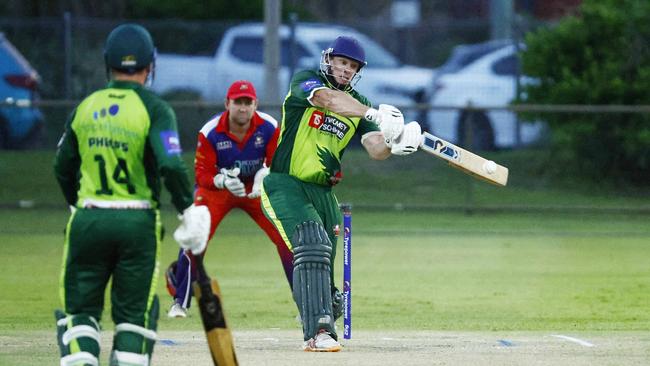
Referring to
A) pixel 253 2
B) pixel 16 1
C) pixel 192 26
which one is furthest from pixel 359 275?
pixel 16 1

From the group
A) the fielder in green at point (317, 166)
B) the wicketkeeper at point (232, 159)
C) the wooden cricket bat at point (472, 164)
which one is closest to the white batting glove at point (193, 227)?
the wooden cricket bat at point (472, 164)

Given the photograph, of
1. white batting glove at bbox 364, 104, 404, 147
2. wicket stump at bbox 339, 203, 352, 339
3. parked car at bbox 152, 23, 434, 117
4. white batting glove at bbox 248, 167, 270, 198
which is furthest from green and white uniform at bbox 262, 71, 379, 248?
parked car at bbox 152, 23, 434, 117

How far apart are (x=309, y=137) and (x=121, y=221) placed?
8.67 ft

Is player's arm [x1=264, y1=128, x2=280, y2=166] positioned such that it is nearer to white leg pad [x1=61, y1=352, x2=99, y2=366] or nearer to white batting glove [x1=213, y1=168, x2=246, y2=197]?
white batting glove [x1=213, y1=168, x2=246, y2=197]

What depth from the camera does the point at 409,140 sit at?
8.48 m

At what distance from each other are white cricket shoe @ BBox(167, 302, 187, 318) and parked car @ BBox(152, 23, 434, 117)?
11.9m

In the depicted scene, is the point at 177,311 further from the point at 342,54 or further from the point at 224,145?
the point at 342,54

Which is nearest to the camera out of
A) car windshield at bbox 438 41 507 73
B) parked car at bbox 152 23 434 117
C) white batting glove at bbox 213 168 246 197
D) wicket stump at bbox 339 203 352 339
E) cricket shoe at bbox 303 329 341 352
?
cricket shoe at bbox 303 329 341 352

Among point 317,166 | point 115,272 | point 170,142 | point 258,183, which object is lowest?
point 115,272

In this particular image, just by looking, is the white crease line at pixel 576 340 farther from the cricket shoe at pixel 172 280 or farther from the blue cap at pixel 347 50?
the cricket shoe at pixel 172 280

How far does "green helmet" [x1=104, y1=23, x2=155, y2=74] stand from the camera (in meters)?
6.83

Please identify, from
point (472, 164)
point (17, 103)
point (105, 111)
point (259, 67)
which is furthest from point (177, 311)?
point (259, 67)

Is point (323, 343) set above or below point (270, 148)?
below

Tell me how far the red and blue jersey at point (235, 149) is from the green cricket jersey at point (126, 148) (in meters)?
4.42
